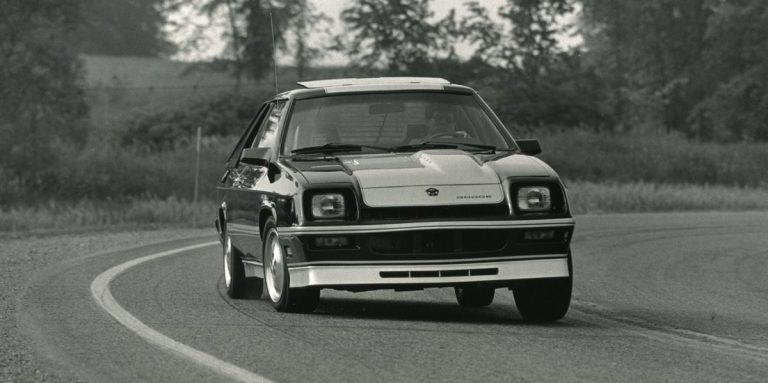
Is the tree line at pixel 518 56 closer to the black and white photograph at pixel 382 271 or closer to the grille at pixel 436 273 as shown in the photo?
the black and white photograph at pixel 382 271

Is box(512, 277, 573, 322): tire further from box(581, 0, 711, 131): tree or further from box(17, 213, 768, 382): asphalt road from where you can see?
box(581, 0, 711, 131): tree

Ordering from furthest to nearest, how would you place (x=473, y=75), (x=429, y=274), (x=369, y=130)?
(x=473, y=75)
(x=369, y=130)
(x=429, y=274)

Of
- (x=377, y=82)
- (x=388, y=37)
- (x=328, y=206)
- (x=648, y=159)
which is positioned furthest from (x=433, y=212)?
(x=388, y=37)

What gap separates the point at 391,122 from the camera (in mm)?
10766

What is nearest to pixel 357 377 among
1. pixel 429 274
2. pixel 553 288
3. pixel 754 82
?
pixel 429 274

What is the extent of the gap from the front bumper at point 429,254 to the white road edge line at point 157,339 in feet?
3.84

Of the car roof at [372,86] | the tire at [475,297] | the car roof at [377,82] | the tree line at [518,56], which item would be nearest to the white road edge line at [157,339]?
the car roof at [372,86]

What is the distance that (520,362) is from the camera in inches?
306

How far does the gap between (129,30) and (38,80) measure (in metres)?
69.5

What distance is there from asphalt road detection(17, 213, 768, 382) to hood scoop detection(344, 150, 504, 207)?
0.79m

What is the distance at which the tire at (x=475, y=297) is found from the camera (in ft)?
36.6

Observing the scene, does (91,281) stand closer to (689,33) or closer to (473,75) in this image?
(473,75)

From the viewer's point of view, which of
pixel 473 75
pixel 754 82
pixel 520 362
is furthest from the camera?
pixel 754 82

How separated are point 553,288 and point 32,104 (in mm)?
38579
